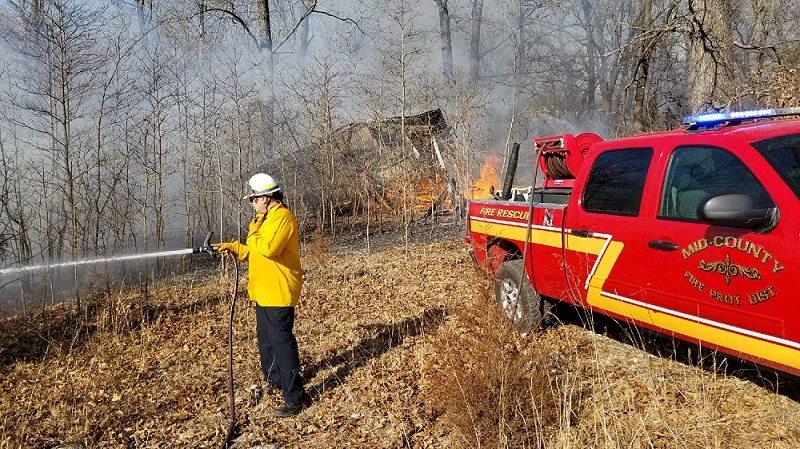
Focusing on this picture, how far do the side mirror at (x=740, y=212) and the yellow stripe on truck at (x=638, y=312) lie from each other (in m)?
0.67

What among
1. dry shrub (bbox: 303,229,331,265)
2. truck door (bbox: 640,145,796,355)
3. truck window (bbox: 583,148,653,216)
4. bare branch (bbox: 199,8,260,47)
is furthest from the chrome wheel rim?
bare branch (bbox: 199,8,260,47)

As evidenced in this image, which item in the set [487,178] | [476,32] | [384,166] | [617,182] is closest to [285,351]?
[617,182]

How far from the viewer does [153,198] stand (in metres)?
11.6

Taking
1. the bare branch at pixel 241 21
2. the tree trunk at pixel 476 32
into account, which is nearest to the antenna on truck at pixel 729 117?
the bare branch at pixel 241 21

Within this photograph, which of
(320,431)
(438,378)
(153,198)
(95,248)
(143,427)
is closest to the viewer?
(438,378)

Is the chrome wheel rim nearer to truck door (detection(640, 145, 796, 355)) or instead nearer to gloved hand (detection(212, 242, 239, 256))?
truck door (detection(640, 145, 796, 355))

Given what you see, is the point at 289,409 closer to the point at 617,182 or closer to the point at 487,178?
the point at 617,182

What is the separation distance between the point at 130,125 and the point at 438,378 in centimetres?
942

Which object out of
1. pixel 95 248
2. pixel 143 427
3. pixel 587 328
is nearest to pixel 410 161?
pixel 95 248

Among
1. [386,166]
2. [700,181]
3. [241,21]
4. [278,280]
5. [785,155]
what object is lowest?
[278,280]

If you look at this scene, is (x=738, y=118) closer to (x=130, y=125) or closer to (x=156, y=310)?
(x=156, y=310)

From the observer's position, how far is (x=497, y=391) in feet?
11.0

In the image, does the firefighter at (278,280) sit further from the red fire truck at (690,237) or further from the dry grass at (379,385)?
the red fire truck at (690,237)

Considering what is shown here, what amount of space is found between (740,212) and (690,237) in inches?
20.0
